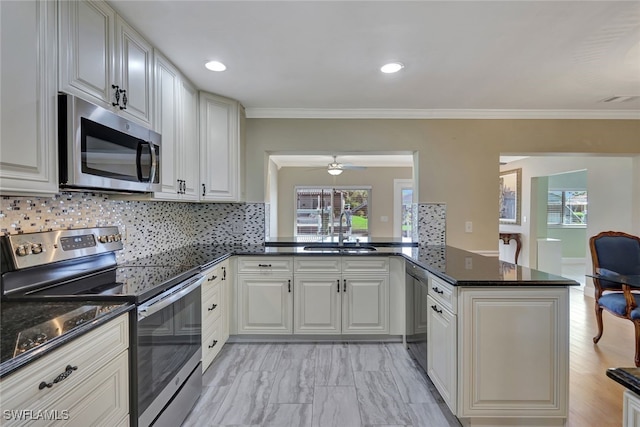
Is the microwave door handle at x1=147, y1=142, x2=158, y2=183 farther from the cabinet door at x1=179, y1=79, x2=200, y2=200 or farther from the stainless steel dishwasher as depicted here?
the stainless steel dishwasher

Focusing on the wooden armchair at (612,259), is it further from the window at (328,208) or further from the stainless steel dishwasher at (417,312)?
the window at (328,208)

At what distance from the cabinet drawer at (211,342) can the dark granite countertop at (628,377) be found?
7.34 ft

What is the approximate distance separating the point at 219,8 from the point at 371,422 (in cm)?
251

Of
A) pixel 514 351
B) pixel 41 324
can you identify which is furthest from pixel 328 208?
pixel 41 324

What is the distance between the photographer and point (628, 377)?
0.75 meters

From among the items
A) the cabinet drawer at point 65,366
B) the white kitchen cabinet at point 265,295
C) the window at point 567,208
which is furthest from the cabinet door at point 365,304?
the window at point 567,208

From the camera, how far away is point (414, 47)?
2.05 metres

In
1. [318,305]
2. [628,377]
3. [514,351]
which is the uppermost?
[628,377]

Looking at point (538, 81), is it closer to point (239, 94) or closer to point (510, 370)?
point (510, 370)

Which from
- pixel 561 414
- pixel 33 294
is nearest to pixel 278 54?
pixel 33 294

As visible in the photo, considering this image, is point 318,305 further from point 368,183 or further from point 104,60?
point 368,183

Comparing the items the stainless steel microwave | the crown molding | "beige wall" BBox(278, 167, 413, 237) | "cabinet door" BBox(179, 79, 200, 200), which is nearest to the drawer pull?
the stainless steel microwave

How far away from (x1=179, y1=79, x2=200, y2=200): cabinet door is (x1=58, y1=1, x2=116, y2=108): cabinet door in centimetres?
87

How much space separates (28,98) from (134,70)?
0.84 m
